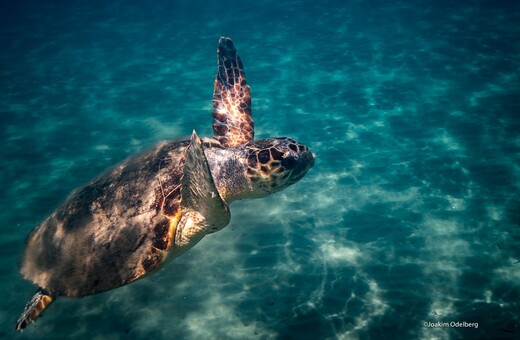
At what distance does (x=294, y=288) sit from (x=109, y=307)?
10.3 feet

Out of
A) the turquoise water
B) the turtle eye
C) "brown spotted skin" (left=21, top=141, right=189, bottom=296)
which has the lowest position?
the turquoise water

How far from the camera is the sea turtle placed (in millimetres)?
3658

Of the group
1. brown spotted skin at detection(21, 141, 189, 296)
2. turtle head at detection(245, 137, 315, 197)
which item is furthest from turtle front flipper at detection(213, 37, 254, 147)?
brown spotted skin at detection(21, 141, 189, 296)

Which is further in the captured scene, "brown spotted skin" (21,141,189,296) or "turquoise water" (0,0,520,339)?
"turquoise water" (0,0,520,339)

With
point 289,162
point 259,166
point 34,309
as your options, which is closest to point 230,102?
point 259,166

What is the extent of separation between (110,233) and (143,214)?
0.47 meters

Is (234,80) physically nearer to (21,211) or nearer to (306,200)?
(306,200)

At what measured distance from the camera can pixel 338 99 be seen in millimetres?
11461

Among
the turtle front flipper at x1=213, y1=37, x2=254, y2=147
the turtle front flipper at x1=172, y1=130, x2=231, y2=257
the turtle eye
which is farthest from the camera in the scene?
the turtle front flipper at x1=213, y1=37, x2=254, y2=147

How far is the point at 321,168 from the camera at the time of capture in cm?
805

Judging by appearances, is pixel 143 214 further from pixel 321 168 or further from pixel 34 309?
pixel 321 168

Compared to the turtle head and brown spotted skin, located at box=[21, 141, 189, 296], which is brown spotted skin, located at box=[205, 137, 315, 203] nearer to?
the turtle head

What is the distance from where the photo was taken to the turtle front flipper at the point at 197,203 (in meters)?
3.04

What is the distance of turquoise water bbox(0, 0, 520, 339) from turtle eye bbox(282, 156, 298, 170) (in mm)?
2079
